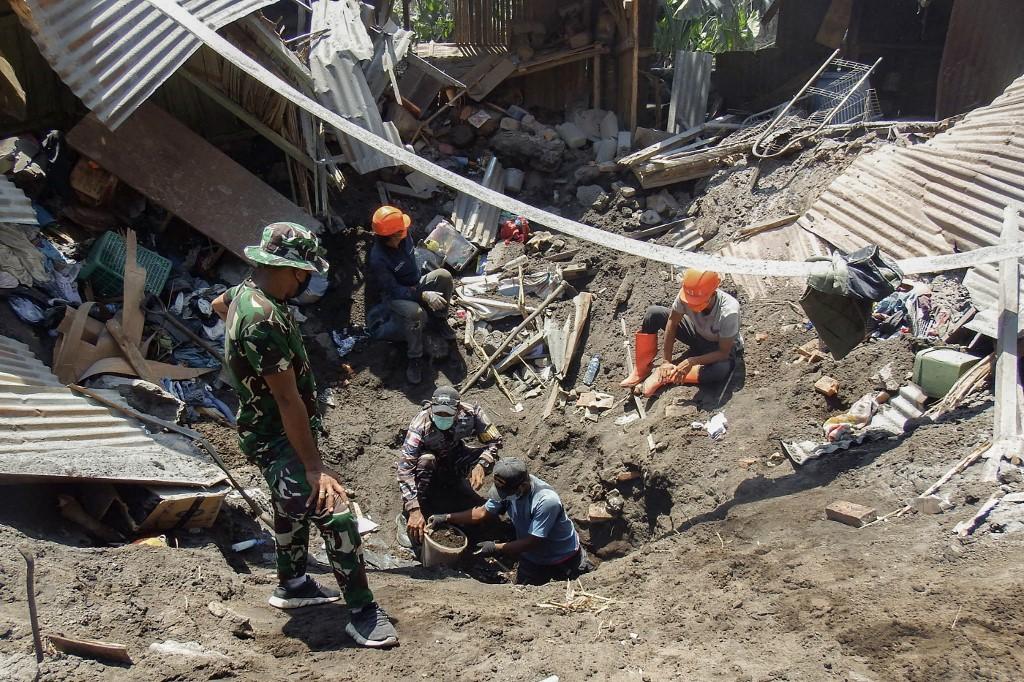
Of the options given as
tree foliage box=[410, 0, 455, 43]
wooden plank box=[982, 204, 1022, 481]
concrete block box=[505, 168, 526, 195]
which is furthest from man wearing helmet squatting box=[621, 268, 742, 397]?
tree foliage box=[410, 0, 455, 43]

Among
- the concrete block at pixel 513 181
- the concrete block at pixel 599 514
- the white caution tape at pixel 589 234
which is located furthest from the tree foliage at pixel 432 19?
the concrete block at pixel 599 514

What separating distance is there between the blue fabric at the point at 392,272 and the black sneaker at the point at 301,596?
4095mm

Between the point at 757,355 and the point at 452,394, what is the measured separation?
109 inches

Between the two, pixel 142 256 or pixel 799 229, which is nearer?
pixel 142 256

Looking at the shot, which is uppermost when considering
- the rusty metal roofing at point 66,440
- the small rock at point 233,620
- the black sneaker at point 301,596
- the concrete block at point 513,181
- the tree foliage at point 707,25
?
the tree foliage at point 707,25

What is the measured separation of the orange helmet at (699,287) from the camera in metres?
6.68

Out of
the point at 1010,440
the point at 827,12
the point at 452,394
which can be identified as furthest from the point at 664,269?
the point at 827,12

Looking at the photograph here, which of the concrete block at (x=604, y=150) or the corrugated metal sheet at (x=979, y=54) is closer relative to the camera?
the concrete block at (x=604, y=150)

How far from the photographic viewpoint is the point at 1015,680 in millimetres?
3322

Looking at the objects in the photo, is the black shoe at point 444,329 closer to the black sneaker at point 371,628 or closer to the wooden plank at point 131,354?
the wooden plank at point 131,354

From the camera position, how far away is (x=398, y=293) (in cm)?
827

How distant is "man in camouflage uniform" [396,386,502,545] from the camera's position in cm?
619

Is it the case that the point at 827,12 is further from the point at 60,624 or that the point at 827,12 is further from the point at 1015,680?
the point at 60,624

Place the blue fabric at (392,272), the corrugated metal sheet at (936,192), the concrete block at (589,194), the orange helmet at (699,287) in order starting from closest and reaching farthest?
1. the orange helmet at (699,287)
2. the corrugated metal sheet at (936,192)
3. the blue fabric at (392,272)
4. the concrete block at (589,194)
